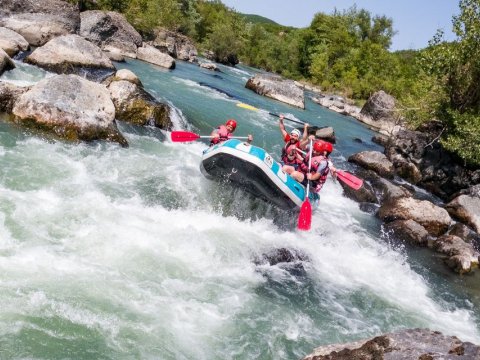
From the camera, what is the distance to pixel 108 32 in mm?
22953

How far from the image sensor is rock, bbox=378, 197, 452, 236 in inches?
417

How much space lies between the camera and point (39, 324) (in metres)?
Result: 4.12

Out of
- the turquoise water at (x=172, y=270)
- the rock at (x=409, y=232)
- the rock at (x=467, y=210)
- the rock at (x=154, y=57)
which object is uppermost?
the rock at (x=154, y=57)

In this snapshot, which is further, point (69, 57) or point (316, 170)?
point (69, 57)

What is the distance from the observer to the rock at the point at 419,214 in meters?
10.6

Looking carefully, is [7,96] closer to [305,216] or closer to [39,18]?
[305,216]

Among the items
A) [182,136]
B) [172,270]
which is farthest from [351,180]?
→ [172,270]

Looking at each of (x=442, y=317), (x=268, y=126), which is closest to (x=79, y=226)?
(x=442, y=317)

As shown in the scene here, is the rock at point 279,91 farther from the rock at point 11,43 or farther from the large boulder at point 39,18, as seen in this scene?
the rock at point 11,43

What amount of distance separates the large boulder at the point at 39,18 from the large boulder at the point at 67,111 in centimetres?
878

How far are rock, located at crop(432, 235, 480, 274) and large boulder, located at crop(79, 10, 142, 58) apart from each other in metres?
18.4

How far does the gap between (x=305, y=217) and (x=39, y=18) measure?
50.1 feet

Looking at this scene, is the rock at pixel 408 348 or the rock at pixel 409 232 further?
the rock at pixel 409 232

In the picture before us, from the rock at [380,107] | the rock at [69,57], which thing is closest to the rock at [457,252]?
the rock at [69,57]
